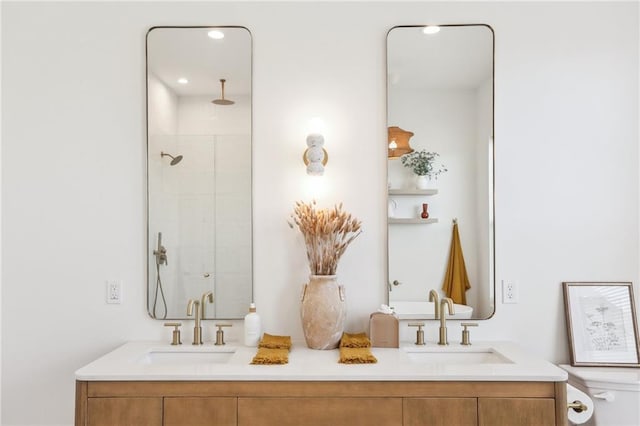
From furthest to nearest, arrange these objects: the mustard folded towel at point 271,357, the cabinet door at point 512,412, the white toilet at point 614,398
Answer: the white toilet at point 614,398
the mustard folded towel at point 271,357
the cabinet door at point 512,412

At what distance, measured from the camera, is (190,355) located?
2.29 meters

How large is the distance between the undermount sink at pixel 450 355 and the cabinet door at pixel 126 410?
3.41ft

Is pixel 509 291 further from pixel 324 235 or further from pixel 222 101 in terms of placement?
pixel 222 101

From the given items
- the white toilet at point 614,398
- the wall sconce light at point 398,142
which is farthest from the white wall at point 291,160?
the white toilet at point 614,398

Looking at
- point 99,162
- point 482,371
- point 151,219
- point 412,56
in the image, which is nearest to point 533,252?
point 482,371

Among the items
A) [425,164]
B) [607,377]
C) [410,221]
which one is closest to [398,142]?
[425,164]

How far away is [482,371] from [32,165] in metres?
2.16

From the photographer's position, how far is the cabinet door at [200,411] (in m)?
1.86

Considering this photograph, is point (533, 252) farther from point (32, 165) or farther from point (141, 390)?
point (32, 165)

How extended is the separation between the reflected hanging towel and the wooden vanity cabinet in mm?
592

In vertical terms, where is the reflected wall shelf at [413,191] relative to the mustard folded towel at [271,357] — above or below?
above

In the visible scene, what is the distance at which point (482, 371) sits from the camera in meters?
1.90

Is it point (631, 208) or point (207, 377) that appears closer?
point (207, 377)

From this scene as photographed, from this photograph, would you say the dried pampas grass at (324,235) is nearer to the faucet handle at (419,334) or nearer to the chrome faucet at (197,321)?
the faucet handle at (419,334)
